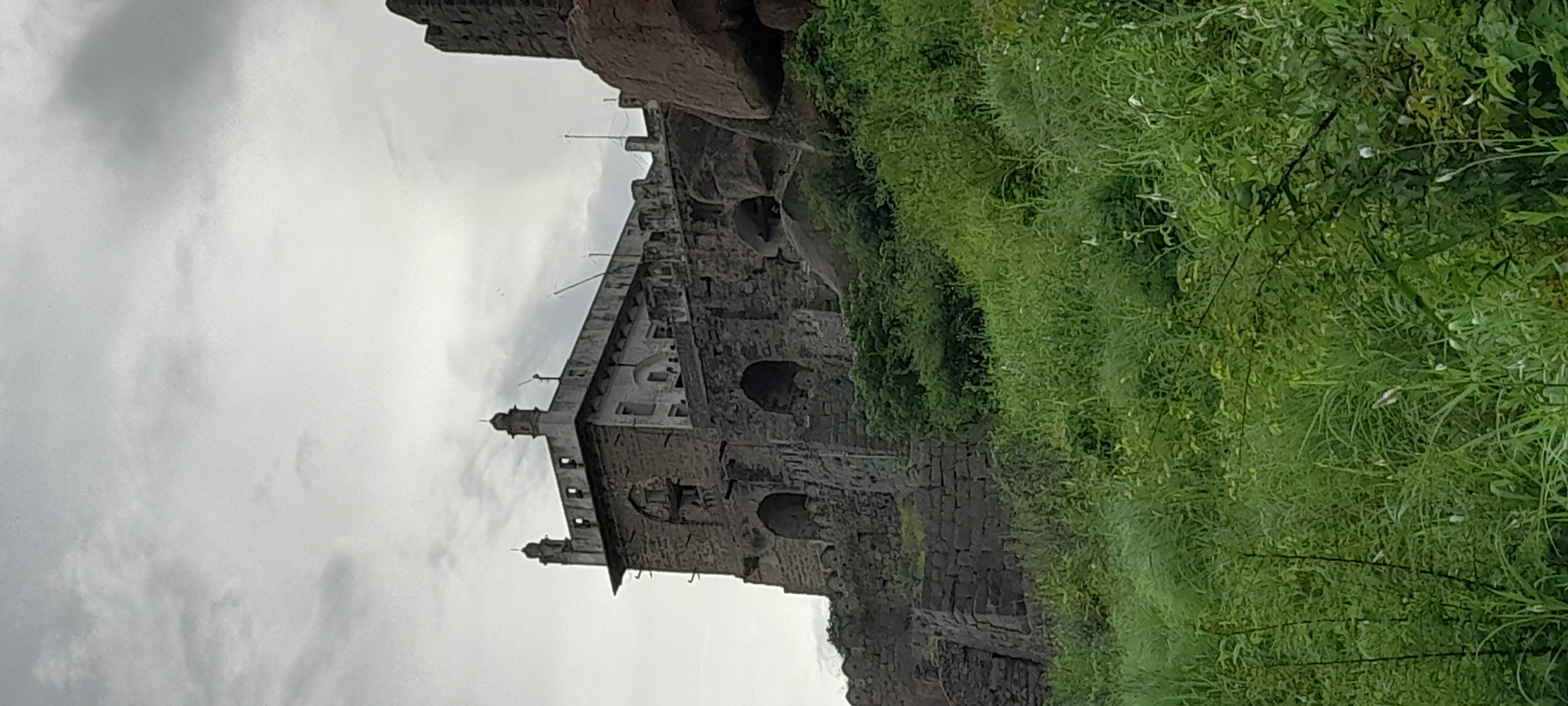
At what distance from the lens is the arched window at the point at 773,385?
1213 cm

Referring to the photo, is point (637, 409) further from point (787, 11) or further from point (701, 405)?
point (787, 11)

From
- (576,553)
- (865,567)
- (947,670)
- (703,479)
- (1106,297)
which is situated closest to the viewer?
(1106,297)

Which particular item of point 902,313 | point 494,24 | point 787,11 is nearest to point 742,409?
point 902,313

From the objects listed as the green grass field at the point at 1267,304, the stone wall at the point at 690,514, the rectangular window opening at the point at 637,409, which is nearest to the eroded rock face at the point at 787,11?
the green grass field at the point at 1267,304

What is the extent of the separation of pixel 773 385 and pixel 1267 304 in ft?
26.2

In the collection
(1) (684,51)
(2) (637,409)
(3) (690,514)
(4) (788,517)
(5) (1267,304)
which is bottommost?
(5) (1267,304)

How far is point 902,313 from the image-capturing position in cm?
906

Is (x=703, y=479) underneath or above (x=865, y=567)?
above

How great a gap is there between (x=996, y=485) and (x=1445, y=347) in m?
5.10

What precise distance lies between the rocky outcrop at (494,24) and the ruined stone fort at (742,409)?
2 centimetres

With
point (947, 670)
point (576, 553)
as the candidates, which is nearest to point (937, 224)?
point (947, 670)

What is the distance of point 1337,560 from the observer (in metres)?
5.33

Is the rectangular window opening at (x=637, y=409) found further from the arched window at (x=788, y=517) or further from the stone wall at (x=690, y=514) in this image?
the arched window at (x=788, y=517)

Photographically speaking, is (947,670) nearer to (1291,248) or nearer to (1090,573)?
(1090,573)
